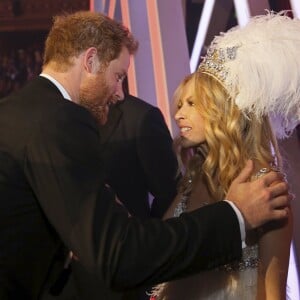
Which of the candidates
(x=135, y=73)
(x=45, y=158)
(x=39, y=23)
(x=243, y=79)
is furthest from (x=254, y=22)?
(x=39, y=23)

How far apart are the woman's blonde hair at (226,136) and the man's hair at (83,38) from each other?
0.70 ft

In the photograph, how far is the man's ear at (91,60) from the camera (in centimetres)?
121

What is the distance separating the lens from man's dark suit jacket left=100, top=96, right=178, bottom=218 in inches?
71.4

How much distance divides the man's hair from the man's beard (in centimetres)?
5

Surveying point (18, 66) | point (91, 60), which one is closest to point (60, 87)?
point (91, 60)

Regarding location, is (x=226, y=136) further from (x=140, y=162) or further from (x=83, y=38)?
(x=140, y=162)

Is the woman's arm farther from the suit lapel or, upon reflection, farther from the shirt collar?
the suit lapel

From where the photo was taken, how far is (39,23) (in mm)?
2195

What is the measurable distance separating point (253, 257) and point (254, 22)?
520mm

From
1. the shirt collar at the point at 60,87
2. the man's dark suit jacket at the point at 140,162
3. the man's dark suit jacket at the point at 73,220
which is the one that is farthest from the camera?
the man's dark suit jacket at the point at 140,162

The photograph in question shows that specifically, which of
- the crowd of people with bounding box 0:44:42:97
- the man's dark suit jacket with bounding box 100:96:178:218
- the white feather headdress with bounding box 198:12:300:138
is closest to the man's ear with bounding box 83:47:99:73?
the white feather headdress with bounding box 198:12:300:138

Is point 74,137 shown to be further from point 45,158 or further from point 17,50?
point 17,50

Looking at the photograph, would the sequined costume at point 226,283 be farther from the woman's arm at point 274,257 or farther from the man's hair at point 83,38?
the man's hair at point 83,38

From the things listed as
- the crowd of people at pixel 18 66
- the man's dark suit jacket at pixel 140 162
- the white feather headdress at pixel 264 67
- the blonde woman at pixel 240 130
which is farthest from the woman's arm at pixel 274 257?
the crowd of people at pixel 18 66
